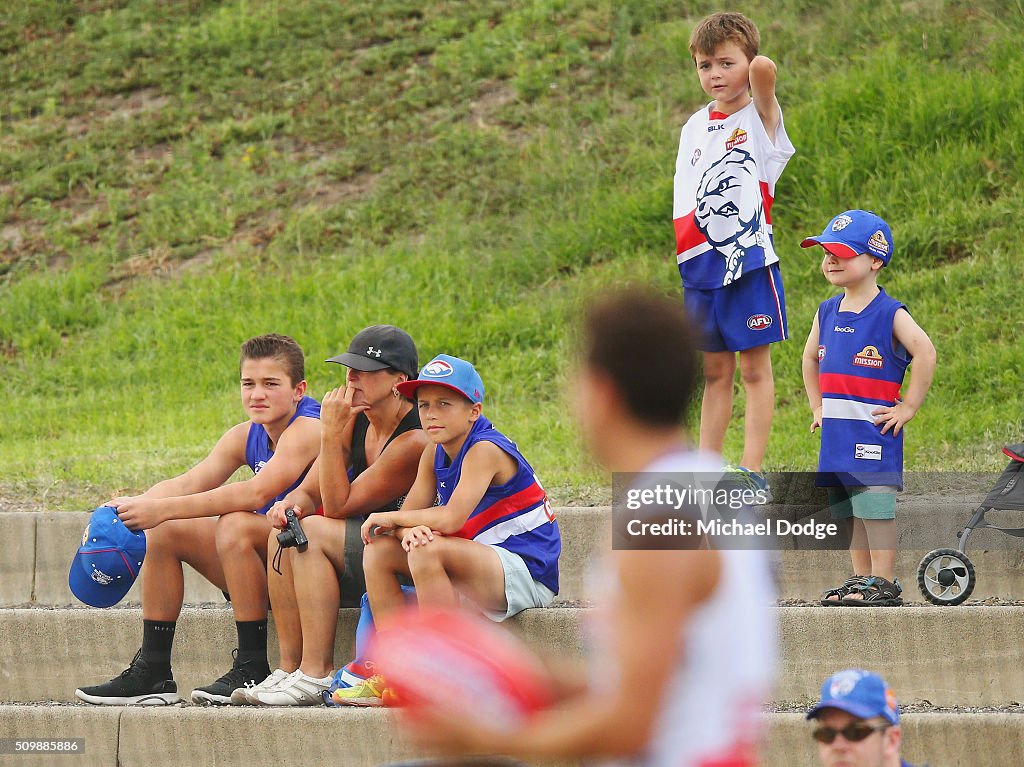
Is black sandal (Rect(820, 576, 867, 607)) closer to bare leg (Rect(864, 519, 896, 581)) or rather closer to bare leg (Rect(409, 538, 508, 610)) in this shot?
bare leg (Rect(864, 519, 896, 581))

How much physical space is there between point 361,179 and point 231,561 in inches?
255

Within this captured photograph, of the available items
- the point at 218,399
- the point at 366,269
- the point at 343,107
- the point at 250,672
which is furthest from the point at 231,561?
the point at 343,107

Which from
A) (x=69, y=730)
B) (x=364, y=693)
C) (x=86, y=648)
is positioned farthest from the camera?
(x=86, y=648)

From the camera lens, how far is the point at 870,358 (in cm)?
491

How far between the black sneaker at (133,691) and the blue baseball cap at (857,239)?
8.95ft

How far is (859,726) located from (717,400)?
2481 mm

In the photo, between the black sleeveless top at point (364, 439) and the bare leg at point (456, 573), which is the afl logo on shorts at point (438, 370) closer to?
the black sleeveless top at point (364, 439)

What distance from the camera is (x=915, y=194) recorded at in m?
8.57

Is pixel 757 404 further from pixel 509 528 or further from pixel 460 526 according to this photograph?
pixel 460 526

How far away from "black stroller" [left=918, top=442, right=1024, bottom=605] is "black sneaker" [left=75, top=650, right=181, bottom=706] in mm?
2628

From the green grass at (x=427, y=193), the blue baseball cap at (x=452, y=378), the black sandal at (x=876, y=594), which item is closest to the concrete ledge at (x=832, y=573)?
the black sandal at (x=876, y=594)

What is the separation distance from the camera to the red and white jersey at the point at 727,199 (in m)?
5.33

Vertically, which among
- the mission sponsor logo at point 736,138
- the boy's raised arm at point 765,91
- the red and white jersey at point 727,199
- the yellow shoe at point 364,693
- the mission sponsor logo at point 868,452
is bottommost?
the yellow shoe at point 364,693

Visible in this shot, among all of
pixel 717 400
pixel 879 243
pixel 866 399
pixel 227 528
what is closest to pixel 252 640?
pixel 227 528
